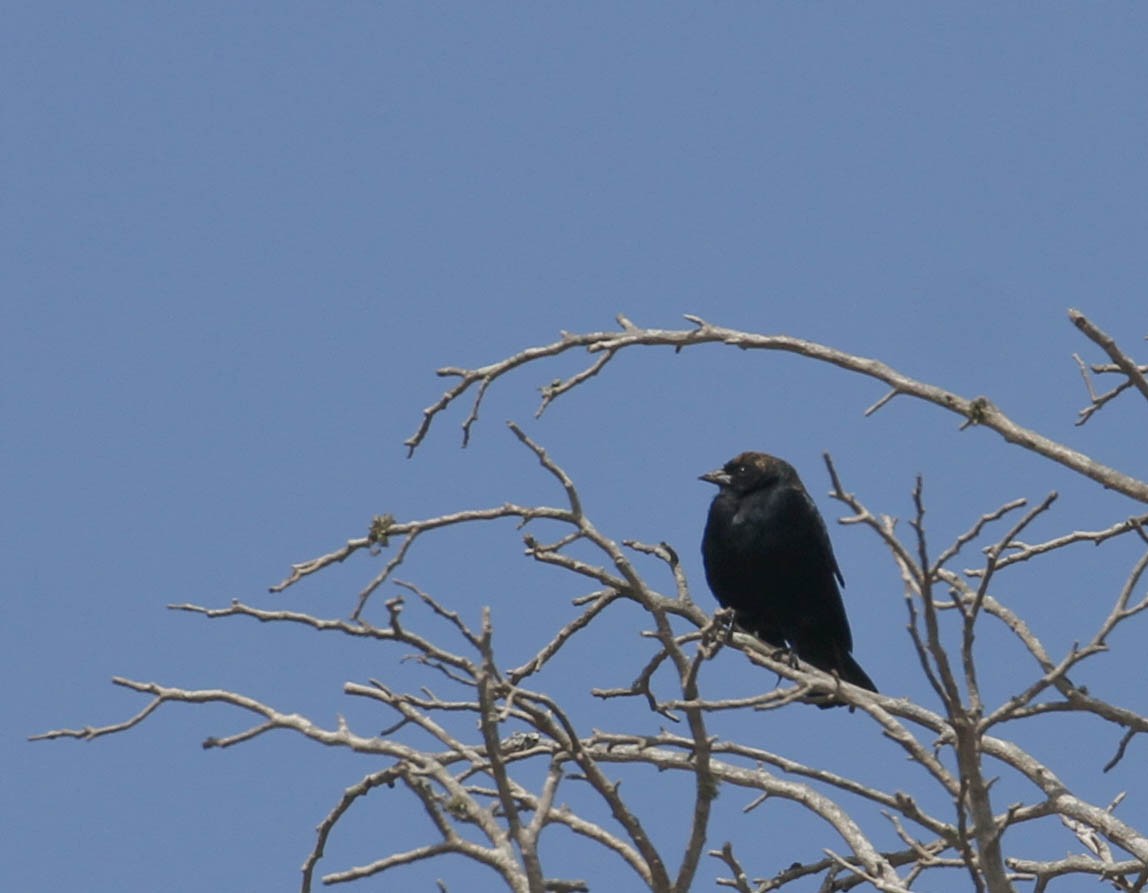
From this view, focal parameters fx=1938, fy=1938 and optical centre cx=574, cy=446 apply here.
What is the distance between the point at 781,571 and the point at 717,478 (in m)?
0.69

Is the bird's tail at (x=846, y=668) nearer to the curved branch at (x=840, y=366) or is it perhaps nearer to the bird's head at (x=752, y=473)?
the bird's head at (x=752, y=473)

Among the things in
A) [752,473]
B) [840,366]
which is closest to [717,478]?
[752,473]

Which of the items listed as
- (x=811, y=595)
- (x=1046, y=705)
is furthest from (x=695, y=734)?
(x=811, y=595)

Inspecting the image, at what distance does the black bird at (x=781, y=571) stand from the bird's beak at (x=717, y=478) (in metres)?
0.13

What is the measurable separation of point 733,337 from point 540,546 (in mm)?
852

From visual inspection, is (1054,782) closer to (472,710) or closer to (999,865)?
(999,865)

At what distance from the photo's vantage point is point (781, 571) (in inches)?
325

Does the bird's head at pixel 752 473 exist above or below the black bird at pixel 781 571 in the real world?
above

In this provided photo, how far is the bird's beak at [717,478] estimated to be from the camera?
28.7ft

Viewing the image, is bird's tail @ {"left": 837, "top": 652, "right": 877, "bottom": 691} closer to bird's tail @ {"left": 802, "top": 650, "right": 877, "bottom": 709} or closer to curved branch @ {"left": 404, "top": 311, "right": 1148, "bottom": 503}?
bird's tail @ {"left": 802, "top": 650, "right": 877, "bottom": 709}

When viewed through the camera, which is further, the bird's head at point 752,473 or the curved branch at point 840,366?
the bird's head at point 752,473

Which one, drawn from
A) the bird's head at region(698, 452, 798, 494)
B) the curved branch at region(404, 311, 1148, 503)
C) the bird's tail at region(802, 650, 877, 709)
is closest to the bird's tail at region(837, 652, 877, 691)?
the bird's tail at region(802, 650, 877, 709)

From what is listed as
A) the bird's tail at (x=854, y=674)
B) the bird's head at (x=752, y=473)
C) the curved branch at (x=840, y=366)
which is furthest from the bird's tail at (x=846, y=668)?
the curved branch at (x=840, y=366)

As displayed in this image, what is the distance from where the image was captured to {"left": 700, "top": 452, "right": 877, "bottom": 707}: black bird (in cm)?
828
